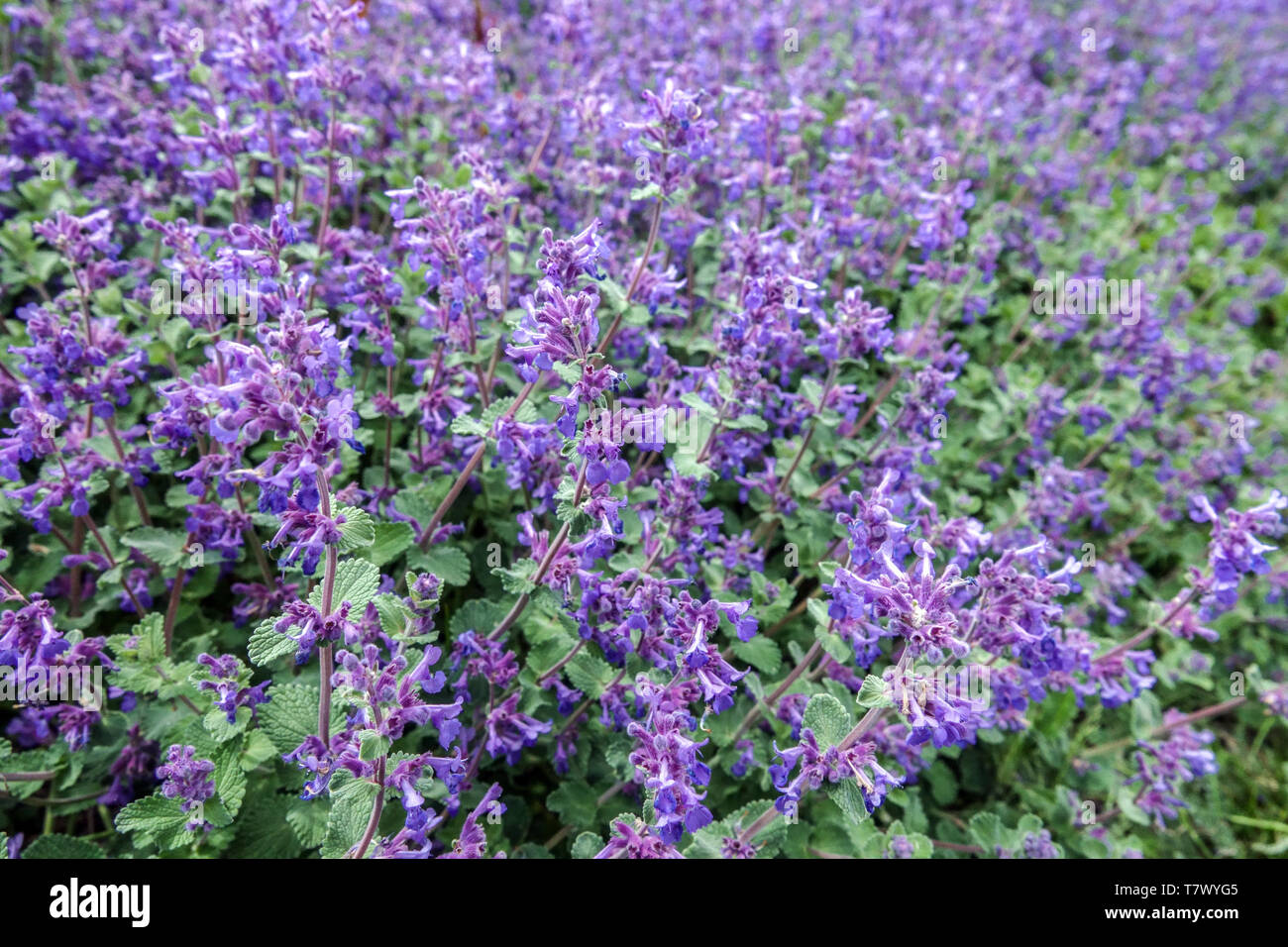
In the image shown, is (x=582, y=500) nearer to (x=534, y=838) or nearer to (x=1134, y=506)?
(x=534, y=838)

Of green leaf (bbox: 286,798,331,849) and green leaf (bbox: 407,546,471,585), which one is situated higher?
green leaf (bbox: 407,546,471,585)

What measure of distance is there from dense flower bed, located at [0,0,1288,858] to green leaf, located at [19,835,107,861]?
2 centimetres

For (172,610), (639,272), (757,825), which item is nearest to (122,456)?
(172,610)

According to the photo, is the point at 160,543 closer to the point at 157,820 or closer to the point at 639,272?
the point at 157,820

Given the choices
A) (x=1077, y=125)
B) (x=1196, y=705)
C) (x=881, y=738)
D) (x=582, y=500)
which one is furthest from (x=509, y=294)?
(x=1077, y=125)

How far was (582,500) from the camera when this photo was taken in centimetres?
306

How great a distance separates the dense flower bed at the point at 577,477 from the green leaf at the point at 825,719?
1 cm

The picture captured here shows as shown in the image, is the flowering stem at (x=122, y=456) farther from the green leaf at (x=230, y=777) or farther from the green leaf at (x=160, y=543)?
the green leaf at (x=230, y=777)

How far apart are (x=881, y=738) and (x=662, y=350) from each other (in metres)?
2.13

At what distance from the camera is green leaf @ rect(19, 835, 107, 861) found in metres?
3.31

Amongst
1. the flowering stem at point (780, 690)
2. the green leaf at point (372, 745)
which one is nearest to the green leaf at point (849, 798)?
the flowering stem at point (780, 690)

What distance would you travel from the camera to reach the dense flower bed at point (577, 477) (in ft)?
9.58

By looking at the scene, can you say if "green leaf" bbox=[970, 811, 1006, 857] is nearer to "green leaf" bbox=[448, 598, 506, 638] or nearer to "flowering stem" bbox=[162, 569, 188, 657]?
"green leaf" bbox=[448, 598, 506, 638]

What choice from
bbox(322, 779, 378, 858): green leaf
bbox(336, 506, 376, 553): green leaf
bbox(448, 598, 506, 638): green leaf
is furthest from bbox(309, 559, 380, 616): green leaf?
bbox(448, 598, 506, 638): green leaf
